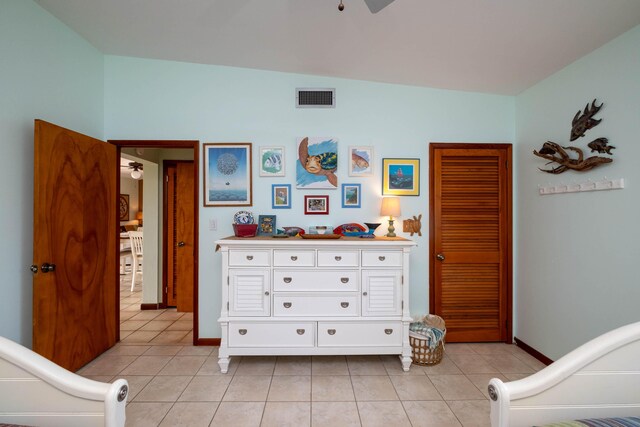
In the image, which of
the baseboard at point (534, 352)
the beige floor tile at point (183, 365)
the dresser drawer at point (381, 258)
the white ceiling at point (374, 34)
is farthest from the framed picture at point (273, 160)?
the baseboard at point (534, 352)

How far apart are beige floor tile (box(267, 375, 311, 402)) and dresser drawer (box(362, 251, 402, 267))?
1086mm

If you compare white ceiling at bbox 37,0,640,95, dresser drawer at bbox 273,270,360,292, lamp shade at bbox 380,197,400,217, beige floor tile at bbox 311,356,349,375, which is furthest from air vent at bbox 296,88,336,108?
beige floor tile at bbox 311,356,349,375

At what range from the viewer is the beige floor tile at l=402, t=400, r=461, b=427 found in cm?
200

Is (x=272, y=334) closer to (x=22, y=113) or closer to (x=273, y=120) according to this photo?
(x=273, y=120)

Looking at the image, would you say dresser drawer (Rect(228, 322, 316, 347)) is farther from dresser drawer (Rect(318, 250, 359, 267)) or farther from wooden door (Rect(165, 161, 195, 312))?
wooden door (Rect(165, 161, 195, 312))

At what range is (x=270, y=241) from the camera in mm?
2650

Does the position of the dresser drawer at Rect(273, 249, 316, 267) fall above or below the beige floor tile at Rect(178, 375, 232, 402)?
above

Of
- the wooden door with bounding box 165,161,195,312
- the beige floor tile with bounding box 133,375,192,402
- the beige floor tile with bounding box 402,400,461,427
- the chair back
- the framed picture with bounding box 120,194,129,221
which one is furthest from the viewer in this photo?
the framed picture with bounding box 120,194,129,221

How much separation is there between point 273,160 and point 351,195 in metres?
0.90

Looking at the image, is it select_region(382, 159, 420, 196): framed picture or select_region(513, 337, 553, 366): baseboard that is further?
select_region(382, 159, 420, 196): framed picture

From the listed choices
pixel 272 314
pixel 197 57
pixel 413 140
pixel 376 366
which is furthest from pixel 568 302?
pixel 197 57

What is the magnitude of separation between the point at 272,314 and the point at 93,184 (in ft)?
6.67

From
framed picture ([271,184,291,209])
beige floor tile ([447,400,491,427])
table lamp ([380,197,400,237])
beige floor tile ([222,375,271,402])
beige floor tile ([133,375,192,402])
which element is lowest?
beige floor tile ([222,375,271,402])

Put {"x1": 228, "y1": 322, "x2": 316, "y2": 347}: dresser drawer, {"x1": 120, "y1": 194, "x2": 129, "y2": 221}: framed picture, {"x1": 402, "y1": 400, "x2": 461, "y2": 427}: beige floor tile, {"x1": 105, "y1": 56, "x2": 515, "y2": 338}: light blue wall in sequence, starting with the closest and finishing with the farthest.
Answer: {"x1": 402, "y1": 400, "x2": 461, "y2": 427}: beige floor tile → {"x1": 228, "y1": 322, "x2": 316, "y2": 347}: dresser drawer → {"x1": 105, "y1": 56, "x2": 515, "y2": 338}: light blue wall → {"x1": 120, "y1": 194, "x2": 129, "y2": 221}: framed picture
